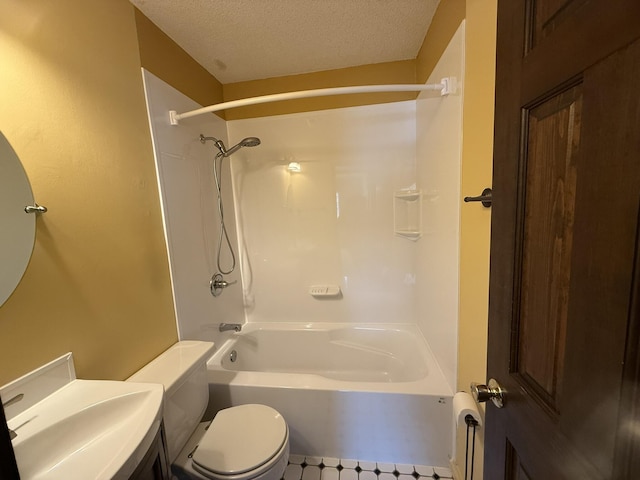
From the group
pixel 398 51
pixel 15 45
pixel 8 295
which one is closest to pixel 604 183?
pixel 8 295

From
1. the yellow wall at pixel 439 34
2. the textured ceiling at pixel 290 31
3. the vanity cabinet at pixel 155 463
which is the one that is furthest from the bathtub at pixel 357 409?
the textured ceiling at pixel 290 31

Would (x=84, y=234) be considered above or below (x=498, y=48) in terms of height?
below

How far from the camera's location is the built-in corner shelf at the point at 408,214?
1910mm

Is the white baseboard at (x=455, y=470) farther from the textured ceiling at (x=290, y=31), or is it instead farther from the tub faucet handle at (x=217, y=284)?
the textured ceiling at (x=290, y=31)

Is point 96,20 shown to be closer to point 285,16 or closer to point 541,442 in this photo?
point 285,16

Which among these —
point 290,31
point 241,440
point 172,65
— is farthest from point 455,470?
point 172,65

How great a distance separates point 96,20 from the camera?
110 cm

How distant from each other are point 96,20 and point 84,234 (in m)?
0.89

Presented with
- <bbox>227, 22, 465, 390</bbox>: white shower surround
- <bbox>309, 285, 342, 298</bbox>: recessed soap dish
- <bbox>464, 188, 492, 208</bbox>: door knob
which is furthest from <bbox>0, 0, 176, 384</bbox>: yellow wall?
<bbox>464, 188, 492, 208</bbox>: door knob

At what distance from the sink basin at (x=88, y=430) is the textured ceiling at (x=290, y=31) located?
1.69 m

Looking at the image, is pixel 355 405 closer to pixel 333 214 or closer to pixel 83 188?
pixel 333 214

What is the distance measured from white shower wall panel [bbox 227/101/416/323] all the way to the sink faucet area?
148 centimetres

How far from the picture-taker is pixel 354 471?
4.76ft

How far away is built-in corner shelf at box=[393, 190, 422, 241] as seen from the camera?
6.27 feet
